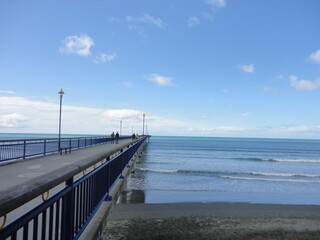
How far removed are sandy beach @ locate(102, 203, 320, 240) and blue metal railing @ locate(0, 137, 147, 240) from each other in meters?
2.89

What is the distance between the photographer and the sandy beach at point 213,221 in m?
7.77

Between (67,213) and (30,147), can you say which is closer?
(67,213)

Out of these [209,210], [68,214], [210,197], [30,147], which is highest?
[30,147]

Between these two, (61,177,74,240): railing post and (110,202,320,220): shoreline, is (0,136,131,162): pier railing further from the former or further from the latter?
(61,177,74,240): railing post

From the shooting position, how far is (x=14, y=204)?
5.53 ft

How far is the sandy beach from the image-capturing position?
25.5ft

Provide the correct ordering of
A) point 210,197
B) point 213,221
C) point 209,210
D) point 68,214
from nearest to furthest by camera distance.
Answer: point 68,214, point 213,221, point 209,210, point 210,197

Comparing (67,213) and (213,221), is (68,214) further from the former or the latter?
(213,221)

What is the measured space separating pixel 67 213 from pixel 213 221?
6872mm

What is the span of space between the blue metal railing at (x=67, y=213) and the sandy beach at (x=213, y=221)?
2.89m

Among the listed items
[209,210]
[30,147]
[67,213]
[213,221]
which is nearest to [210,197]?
[209,210]

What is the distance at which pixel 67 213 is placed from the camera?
3.20 m

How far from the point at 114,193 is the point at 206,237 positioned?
2.91 m

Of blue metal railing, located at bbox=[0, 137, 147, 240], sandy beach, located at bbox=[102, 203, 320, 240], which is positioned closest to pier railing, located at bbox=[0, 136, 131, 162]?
sandy beach, located at bbox=[102, 203, 320, 240]
